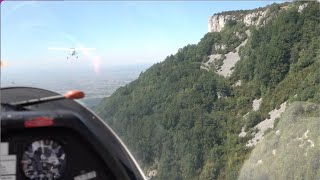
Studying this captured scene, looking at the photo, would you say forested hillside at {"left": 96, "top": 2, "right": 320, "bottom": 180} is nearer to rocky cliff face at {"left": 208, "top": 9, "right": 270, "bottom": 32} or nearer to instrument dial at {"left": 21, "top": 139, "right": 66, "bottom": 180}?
rocky cliff face at {"left": 208, "top": 9, "right": 270, "bottom": 32}

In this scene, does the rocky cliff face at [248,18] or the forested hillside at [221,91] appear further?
the rocky cliff face at [248,18]

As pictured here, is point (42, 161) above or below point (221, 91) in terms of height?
below

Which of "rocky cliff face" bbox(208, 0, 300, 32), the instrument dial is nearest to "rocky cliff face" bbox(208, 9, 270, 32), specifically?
"rocky cliff face" bbox(208, 0, 300, 32)

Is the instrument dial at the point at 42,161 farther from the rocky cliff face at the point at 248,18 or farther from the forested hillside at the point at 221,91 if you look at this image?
the rocky cliff face at the point at 248,18

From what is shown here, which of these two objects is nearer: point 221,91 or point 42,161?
point 42,161

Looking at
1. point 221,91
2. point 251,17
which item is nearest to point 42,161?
point 221,91

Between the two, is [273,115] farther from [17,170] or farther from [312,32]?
[17,170]

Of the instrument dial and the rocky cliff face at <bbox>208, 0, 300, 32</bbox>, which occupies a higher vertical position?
the rocky cliff face at <bbox>208, 0, 300, 32</bbox>

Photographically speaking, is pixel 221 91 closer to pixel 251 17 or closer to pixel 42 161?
pixel 251 17

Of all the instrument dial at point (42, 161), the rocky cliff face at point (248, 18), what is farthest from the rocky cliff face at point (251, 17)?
Result: the instrument dial at point (42, 161)
